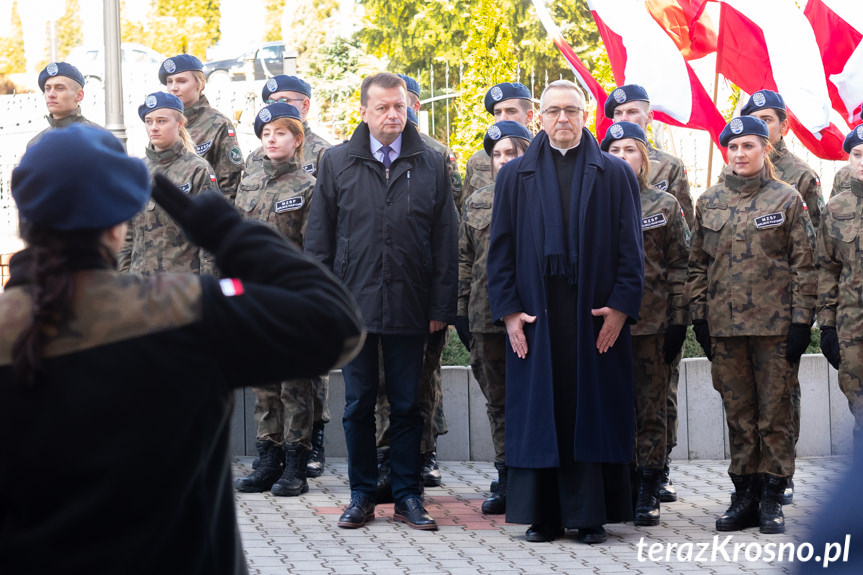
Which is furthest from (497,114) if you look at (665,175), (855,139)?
(855,139)

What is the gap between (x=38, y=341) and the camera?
2123 mm

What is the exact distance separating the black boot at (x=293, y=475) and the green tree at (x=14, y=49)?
51.9m

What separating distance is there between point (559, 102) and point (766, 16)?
5709 millimetres

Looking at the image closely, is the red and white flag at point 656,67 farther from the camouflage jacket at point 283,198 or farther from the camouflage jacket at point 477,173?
the camouflage jacket at point 283,198

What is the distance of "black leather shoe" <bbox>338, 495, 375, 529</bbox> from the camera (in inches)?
262

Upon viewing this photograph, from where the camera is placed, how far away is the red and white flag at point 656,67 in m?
11.2

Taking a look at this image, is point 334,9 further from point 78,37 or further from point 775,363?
point 775,363

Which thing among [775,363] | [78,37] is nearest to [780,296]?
[775,363]

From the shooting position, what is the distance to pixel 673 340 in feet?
22.8

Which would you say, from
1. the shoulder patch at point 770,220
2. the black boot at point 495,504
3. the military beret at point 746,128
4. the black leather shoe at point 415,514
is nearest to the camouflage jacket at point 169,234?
the black leather shoe at point 415,514

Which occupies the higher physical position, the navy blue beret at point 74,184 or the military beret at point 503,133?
the military beret at point 503,133

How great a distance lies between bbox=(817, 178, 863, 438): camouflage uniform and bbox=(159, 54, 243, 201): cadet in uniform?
430cm

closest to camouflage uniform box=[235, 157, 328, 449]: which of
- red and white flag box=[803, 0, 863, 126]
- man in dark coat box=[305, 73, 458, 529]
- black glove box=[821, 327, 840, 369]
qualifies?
man in dark coat box=[305, 73, 458, 529]

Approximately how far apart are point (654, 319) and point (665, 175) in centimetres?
128
